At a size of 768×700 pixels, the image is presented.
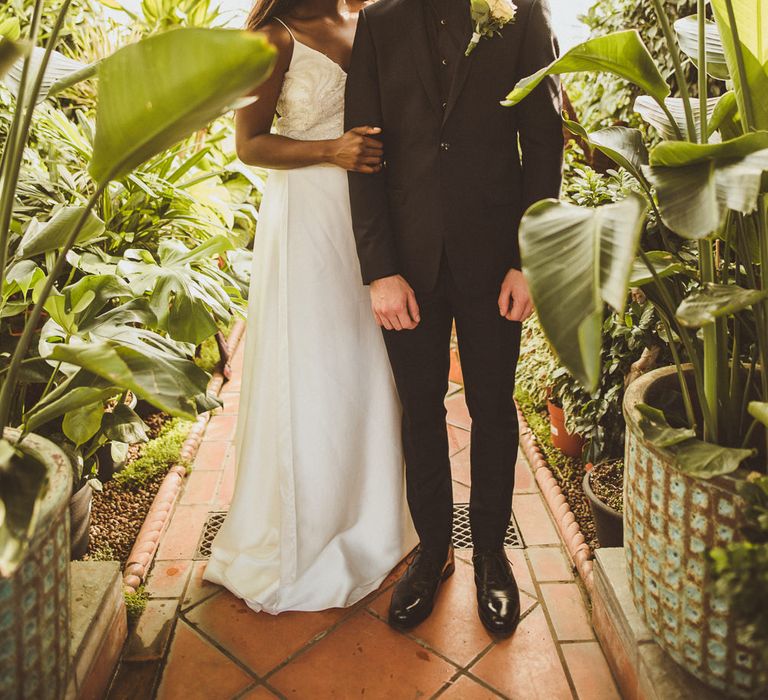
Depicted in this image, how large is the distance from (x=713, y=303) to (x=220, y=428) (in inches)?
93.6

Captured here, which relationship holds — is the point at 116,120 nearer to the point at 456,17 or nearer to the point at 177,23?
the point at 456,17

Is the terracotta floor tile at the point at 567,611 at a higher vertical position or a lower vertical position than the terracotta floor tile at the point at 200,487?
lower

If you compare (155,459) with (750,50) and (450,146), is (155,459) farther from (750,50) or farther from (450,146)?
(750,50)

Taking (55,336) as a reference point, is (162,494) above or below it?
below

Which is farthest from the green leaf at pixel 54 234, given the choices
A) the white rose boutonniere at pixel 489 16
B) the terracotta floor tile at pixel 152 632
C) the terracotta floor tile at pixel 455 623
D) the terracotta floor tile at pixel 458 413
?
the terracotta floor tile at pixel 458 413

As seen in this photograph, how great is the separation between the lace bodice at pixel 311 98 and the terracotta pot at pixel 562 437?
55.3 inches

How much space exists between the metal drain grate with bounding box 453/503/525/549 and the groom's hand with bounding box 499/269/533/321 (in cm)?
79

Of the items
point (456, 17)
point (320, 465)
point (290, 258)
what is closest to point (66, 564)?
point (320, 465)

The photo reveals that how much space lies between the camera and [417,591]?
1.83 metres

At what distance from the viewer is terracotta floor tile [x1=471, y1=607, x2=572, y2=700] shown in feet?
5.26

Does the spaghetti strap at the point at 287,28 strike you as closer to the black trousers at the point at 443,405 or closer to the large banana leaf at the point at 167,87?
the black trousers at the point at 443,405

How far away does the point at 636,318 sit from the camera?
2.14m

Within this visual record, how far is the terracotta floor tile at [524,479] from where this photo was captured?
2515mm

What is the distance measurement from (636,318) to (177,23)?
2619 millimetres
